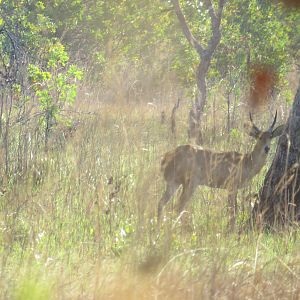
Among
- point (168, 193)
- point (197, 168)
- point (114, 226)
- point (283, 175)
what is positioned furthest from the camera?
point (197, 168)

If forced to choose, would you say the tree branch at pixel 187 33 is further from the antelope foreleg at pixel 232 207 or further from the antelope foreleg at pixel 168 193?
the antelope foreleg at pixel 232 207

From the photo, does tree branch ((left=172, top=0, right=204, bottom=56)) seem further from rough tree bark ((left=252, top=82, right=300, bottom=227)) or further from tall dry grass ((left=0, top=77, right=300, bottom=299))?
tall dry grass ((left=0, top=77, right=300, bottom=299))

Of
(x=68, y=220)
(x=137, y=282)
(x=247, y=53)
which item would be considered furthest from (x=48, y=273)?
(x=247, y=53)

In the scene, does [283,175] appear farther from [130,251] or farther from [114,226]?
[130,251]

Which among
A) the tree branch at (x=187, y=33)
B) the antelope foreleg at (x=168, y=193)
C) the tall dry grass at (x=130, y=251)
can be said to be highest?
the tree branch at (x=187, y=33)

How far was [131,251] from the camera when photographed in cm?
395

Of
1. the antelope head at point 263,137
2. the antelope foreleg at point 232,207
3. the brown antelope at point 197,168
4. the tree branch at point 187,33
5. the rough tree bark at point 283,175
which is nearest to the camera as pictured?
the antelope foreleg at point 232,207

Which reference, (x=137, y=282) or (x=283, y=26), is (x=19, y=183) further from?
(x=283, y=26)

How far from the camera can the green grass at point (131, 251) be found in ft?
12.3

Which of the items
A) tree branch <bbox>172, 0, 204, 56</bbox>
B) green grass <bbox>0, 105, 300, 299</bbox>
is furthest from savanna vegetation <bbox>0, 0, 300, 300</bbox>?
tree branch <bbox>172, 0, 204, 56</bbox>

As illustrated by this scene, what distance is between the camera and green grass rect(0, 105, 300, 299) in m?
3.75

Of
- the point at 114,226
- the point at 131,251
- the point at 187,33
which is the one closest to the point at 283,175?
the point at 114,226

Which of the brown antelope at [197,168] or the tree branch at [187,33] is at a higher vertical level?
the tree branch at [187,33]

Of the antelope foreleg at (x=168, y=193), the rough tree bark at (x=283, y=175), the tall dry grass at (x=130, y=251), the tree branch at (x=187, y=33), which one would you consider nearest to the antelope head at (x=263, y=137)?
the antelope foreleg at (x=168, y=193)
